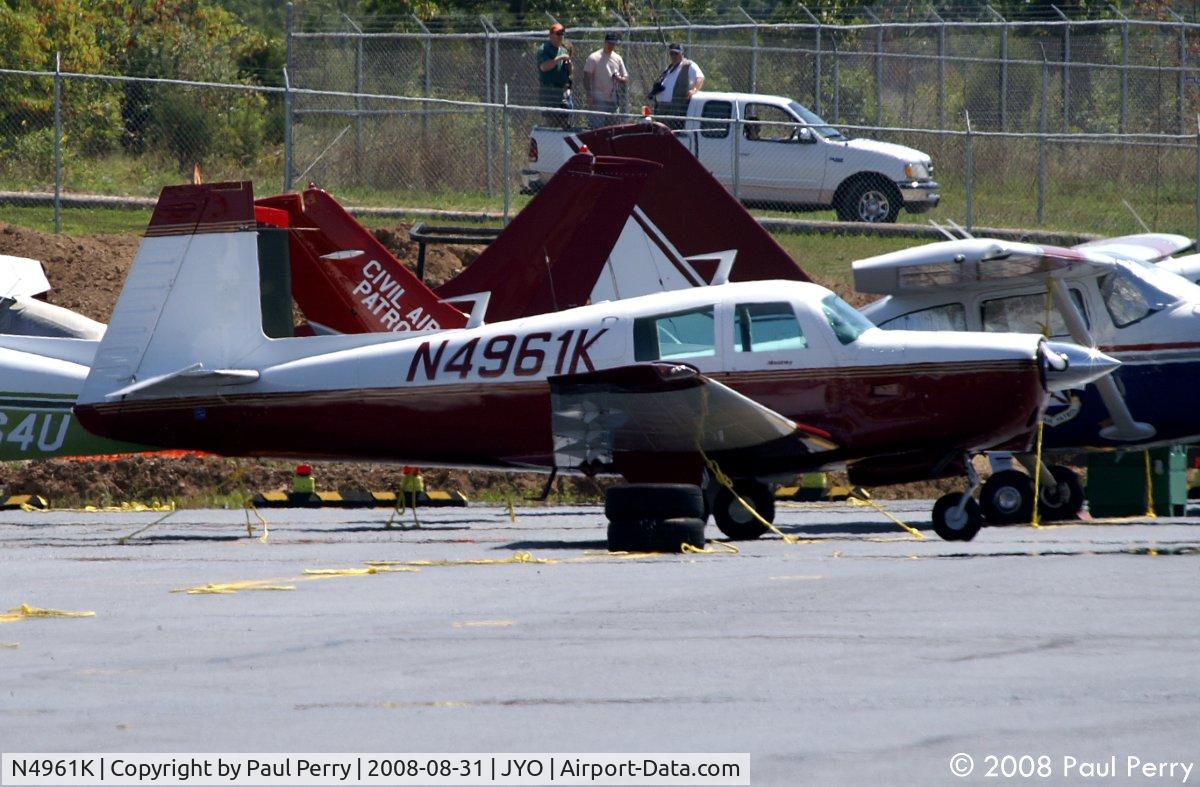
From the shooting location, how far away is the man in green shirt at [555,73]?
2825 cm

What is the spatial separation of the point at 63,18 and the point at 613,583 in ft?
99.3

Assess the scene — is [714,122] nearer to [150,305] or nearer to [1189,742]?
[150,305]

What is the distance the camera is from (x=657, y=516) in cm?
1326

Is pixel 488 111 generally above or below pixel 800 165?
above

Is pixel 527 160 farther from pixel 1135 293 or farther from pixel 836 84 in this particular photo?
pixel 1135 293

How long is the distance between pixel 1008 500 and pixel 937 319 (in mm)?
2184

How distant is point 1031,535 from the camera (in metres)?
15.2

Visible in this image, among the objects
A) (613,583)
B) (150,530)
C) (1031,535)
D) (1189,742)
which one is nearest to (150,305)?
(150,530)

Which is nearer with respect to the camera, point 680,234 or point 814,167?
point 680,234

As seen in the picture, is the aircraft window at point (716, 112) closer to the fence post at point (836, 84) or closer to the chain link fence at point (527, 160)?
the chain link fence at point (527, 160)

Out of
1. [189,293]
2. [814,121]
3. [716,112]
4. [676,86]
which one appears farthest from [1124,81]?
[189,293]

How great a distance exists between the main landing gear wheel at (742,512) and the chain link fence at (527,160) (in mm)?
11615

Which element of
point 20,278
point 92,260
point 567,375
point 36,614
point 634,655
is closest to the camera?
point 634,655
